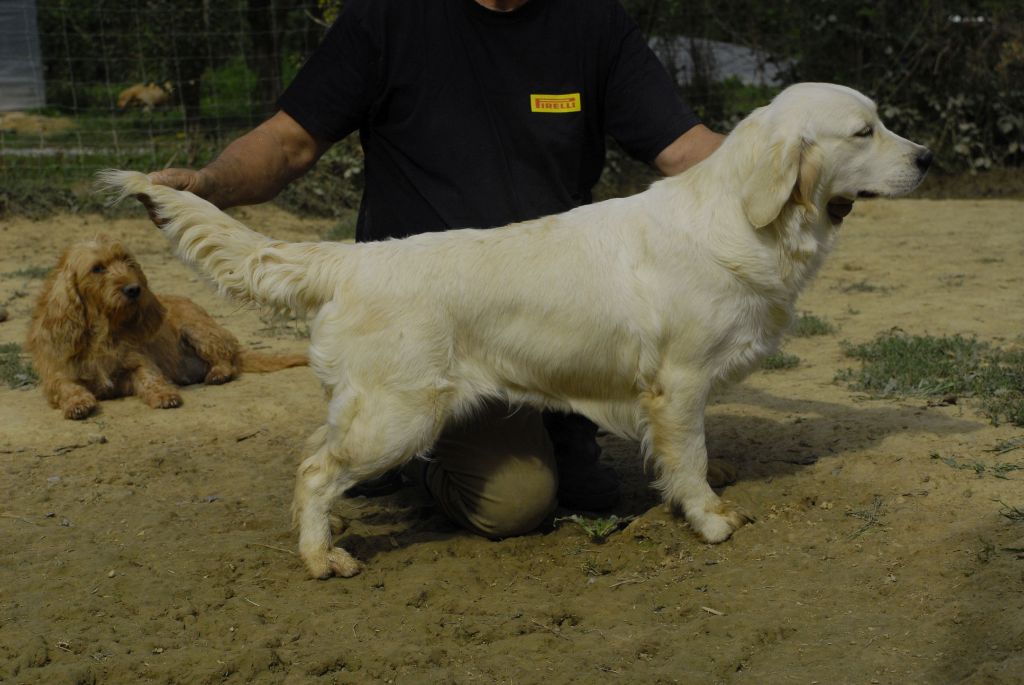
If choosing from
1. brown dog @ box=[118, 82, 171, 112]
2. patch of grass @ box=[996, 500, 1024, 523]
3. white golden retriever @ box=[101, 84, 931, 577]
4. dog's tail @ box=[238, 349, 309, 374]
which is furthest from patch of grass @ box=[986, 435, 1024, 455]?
brown dog @ box=[118, 82, 171, 112]

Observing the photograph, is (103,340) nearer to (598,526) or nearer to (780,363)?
(598,526)

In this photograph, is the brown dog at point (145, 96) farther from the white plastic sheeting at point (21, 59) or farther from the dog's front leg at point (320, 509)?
the dog's front leg at point (320, 509)

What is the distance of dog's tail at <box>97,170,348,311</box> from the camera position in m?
3.82

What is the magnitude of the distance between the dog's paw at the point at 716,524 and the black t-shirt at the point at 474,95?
145 cm

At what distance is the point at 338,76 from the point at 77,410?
8.92 feet

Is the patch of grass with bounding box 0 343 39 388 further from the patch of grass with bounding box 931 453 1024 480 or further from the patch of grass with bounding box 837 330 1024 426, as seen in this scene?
the patch of grass with bounding box 931 453 1024 480

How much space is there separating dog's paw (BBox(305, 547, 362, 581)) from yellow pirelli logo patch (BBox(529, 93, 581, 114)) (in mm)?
1984

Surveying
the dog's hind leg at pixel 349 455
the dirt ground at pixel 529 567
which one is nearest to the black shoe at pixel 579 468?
the dirt ground at pixel 529 567

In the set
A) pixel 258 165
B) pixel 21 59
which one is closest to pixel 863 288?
pixel 258 165

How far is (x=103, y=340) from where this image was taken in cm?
659

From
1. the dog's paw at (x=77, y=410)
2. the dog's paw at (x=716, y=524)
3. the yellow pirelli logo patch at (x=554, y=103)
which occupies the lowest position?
the dog's paw at (x=77, y=410)

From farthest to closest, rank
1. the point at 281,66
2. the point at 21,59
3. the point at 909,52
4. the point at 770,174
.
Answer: the point at 909,52, the point at 281,66, the point at 21,59, the point at 770,174

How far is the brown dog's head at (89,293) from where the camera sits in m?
6.44

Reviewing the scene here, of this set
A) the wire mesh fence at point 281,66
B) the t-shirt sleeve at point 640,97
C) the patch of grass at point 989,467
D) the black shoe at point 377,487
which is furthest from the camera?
the wire mesh fence at point 281,66
